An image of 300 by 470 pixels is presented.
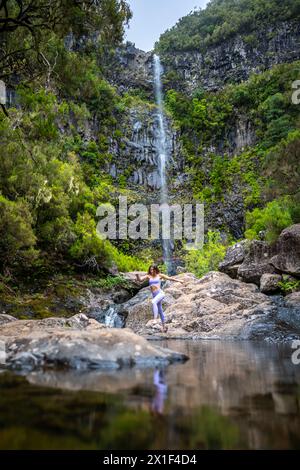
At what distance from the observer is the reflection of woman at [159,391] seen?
2.14 m

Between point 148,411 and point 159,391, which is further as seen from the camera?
point 159,391

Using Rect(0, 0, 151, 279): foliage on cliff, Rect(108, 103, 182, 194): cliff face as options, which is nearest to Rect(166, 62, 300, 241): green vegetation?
Rect(108, 103, 182, 194): cliff face

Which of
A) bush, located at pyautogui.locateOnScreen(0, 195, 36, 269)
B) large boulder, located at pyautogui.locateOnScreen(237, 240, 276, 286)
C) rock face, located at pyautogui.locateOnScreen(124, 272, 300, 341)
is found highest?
bush, located at pyautogui.locateOnScreen(0, 195, 36, 269)

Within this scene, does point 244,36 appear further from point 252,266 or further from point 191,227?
point 252,266

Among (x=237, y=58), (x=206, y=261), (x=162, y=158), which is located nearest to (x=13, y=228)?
(x=206, y=261)

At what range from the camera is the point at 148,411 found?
2047 millimetres

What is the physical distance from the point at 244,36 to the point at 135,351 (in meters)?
61.4

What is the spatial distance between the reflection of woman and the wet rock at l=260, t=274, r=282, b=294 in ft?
33.6

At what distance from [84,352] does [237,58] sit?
2351 inches

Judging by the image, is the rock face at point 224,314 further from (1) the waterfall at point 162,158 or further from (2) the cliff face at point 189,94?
(2) the cliff face at point 189,94

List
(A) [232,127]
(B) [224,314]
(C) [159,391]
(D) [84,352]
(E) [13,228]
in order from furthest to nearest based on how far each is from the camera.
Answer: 1. (A) [232,127]
2. (E) [13,228]
3. (B) [224,314]
4. (D) [84,352]
5. (C) [159,391]

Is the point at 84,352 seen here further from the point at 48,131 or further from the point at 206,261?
the point at 206,261

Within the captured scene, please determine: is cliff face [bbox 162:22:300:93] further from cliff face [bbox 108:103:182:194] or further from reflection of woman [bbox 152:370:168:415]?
reflection of woman [bbox 152:370:168:415]

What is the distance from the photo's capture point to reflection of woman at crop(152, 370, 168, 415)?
2.14 m
